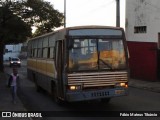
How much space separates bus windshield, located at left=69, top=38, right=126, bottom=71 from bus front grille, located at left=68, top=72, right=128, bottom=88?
0.25 m

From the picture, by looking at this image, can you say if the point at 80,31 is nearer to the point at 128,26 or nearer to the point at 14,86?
the point at 14,86

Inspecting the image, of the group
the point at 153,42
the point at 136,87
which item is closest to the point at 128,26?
the point at 153,42

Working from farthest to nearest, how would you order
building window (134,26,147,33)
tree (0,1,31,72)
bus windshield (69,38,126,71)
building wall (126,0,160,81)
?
tree (0,1,31,72)
building window (134,26,147,33)
building wall (126,0,160,81)
bus windshield (69,38,126,71)

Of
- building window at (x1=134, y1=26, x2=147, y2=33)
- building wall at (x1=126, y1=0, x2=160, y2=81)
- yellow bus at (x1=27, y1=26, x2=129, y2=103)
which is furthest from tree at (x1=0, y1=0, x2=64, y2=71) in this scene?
yellow bus at (x1=27, y1=26, x2=129, y2=103)

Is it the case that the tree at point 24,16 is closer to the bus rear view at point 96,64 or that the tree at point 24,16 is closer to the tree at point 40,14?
the tree at point 40,14

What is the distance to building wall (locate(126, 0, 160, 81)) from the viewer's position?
29.9 meters

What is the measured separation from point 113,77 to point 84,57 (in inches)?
48.1

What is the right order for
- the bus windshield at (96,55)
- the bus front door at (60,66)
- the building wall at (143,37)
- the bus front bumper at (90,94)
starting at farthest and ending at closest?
the building wall at (143,37) → the bus front door at (60,66) → the bus windshield at (96,55) → the bus front bumper at (90,94)

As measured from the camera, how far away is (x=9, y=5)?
45438mm

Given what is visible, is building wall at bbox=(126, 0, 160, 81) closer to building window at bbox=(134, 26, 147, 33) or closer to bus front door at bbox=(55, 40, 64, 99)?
building window at bbox=(134, 26, 147, 33)

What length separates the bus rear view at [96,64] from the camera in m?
14.2

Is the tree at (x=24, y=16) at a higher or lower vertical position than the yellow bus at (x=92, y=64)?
higher

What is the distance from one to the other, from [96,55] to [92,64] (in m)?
0.35

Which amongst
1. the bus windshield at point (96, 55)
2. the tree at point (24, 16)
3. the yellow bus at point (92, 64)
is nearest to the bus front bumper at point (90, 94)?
the yellow bus at point (92, 64)
